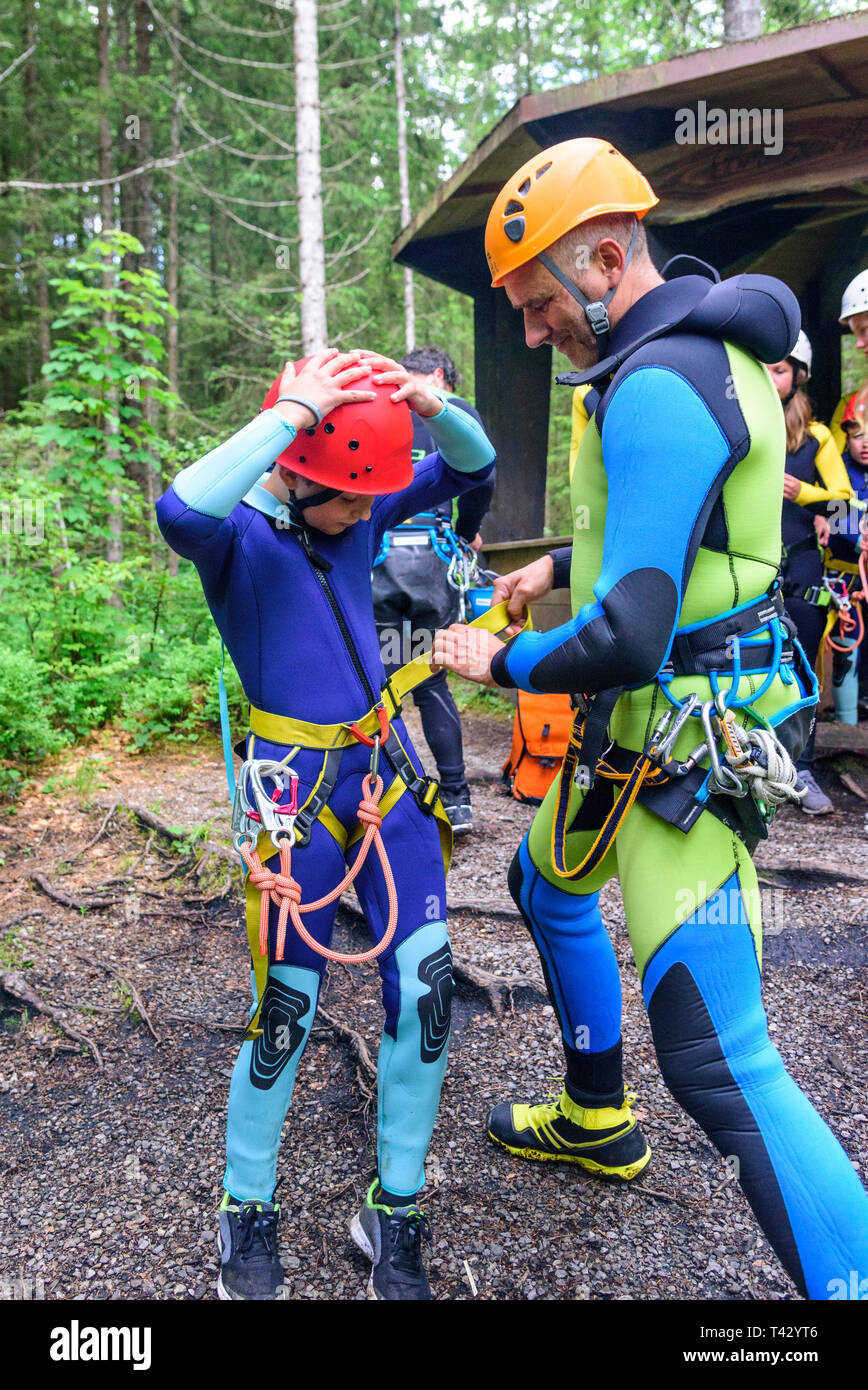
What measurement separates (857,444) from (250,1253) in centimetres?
593

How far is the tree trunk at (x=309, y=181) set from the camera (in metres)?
9.41

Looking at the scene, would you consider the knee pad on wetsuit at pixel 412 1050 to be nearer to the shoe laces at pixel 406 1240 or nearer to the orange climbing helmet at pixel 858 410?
the shoe laces at pixel 406 1240

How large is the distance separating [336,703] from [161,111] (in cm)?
1958

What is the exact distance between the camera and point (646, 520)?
1.67 meters

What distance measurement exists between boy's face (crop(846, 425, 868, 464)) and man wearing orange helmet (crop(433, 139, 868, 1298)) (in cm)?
442

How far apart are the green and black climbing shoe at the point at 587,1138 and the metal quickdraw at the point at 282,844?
1.01m

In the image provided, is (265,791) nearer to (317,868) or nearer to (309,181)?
(317,868)

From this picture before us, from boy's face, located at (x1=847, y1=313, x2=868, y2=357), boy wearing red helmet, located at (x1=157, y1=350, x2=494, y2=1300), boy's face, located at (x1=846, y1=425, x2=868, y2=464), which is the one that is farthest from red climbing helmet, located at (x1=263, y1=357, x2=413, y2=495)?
boy's face, located at (x1=846, y1=425, x2=868, y2=464)

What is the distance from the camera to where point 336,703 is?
2.21 metres

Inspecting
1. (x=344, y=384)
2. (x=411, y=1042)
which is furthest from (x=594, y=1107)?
(x=344, y=384)

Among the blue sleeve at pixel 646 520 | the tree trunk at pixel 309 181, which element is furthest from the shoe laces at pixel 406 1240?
the tree trunk at pixel 309 181

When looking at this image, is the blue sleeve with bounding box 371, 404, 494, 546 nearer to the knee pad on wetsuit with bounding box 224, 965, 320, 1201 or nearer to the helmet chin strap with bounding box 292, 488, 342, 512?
the helmet chin strap with bounding box 292, 488, 342, 512

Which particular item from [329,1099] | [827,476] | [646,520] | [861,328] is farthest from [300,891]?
[827,476]

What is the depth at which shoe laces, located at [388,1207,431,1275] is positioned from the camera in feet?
7.12
